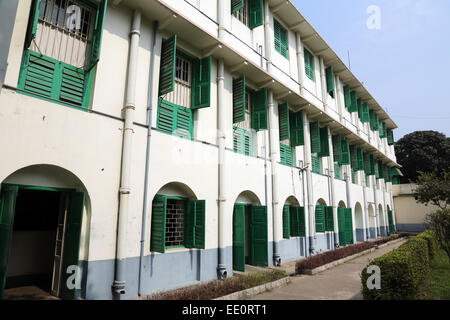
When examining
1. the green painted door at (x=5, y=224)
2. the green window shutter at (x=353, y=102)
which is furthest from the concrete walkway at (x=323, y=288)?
the green window shutter at (x=353, y=102)

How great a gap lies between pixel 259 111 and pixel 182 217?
17.0ft

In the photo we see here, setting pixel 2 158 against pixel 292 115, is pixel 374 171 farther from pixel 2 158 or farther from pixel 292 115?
pixel 2 158

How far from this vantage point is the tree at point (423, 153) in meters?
36.1

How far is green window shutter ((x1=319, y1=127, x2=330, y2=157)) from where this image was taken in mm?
15221

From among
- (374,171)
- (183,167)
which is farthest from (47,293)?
(374,171)

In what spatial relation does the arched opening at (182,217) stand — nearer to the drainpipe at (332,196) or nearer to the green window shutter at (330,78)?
the drainpipe at (332,196)

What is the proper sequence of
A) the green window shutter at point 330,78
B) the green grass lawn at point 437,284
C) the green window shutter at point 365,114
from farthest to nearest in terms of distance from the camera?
the green window shutter at point 365,114 < the green window shutter at point 330,78 < the green grass lawn at point 437,284

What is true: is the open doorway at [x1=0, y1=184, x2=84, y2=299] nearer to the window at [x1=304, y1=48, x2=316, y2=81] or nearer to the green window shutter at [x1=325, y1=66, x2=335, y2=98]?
the window at [x1=304, y1=48, x2=316, y2=81]

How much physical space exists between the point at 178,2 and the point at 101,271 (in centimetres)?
726

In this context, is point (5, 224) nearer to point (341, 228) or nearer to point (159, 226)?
point (159, 226)

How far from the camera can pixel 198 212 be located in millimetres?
7910

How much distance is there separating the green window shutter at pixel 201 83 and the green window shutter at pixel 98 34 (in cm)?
307

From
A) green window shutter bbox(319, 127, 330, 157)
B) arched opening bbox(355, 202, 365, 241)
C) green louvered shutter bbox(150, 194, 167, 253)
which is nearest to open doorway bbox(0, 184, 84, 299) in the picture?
green louvered shutter bbox(150, 194, 167, 253)

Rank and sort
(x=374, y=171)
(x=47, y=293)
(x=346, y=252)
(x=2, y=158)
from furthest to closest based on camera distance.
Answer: (x=374, y=171) → (x=346, y=252) → (x=47, y=293) → (x=2, y=158)
